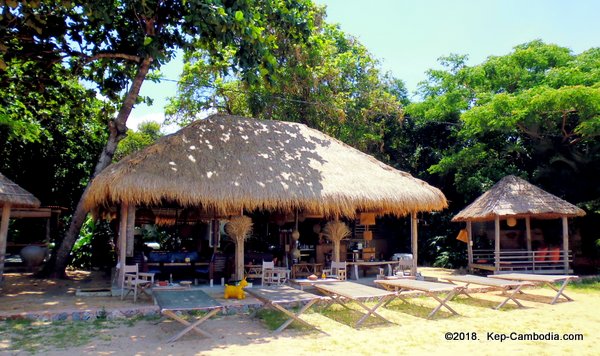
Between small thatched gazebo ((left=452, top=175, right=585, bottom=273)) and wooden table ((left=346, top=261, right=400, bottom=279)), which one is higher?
small thatched gazebo ((left=452, top=175, right=585, bottom=273))

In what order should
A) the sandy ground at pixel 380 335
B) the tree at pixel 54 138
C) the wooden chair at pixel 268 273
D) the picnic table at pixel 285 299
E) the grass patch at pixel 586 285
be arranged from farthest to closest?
the tree at pixel 54 138 < the grass patch at pixel 586 285 < the wooden chair at pixel 268 273 < the picnic table at pixel 285 299 < the sandy ground at pixel 380 335

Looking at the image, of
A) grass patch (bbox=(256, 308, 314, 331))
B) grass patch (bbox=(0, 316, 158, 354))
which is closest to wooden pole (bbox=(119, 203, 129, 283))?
grass patch (bbox=(0, 316, 158, 354))

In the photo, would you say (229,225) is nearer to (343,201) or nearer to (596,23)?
(343,201)

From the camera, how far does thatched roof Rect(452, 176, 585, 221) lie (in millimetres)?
11234

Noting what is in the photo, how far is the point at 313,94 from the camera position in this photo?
1488cm

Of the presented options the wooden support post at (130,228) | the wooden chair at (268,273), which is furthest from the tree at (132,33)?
the wooden chair at (268,273)

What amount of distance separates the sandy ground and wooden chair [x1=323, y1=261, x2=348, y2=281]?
196 cm

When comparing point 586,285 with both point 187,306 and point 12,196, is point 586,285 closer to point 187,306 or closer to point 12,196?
point 187,306

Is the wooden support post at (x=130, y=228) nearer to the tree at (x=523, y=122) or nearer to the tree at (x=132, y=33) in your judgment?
the tree at (x=132, y=33)

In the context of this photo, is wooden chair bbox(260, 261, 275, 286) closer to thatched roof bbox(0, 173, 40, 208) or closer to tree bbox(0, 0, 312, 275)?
tree bbox(0, 0, 312, 275)

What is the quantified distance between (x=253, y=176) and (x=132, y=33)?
456 centimetres

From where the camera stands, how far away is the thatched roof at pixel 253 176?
8195 millimetres

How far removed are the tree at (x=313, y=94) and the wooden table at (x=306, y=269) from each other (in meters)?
6.17

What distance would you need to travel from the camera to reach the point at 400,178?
34.6 feet
